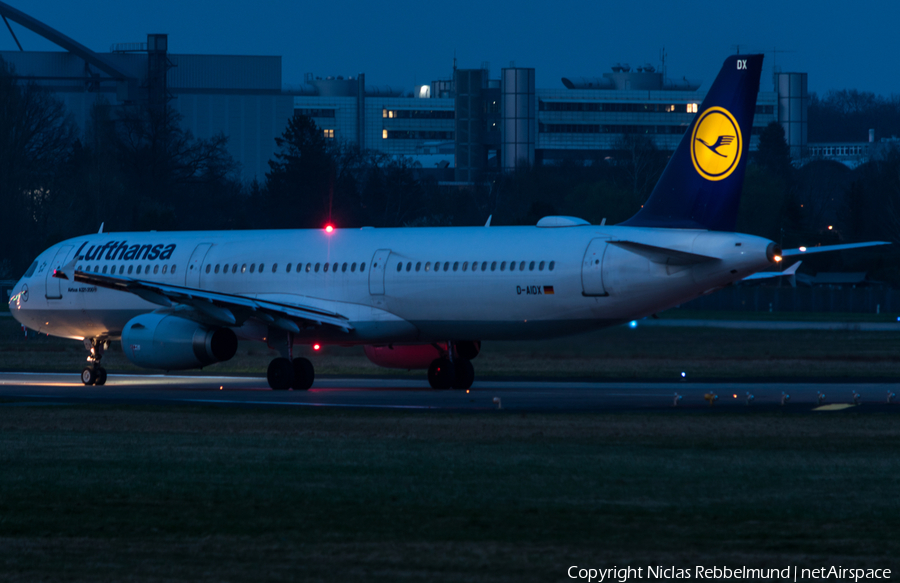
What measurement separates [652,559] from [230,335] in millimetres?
21731

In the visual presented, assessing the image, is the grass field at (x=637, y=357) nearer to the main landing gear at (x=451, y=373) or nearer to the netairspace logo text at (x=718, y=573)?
the main landing gear at (x=451, y=373)

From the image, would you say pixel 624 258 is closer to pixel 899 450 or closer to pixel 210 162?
pixel 899 450

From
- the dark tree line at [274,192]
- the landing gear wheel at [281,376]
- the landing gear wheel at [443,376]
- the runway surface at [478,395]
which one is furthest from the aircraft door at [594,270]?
the dark tree line at [274,192]

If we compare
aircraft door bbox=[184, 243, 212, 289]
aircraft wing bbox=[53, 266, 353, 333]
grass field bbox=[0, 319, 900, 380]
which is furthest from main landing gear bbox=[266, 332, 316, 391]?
aircraft door bbox=[184, 243, 212, 289]

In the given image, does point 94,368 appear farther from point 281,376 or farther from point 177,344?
point 281,376

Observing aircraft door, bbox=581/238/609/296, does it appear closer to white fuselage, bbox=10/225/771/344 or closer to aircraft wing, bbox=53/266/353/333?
white fuselage, bbox=10/225/771/344

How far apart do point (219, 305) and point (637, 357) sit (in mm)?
16927

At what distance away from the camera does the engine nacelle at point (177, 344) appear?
31.0 meters

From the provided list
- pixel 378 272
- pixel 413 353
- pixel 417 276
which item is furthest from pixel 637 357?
pixel 417 276

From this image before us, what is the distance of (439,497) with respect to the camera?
1434 centimetres

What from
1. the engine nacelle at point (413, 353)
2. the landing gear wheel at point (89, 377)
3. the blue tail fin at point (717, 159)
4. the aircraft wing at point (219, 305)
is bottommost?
the landing gear wheel at point (89, 377)

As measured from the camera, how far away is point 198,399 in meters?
28.9

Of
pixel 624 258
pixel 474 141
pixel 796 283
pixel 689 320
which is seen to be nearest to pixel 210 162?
pixel 796 283

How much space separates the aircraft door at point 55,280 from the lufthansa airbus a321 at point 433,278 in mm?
170
